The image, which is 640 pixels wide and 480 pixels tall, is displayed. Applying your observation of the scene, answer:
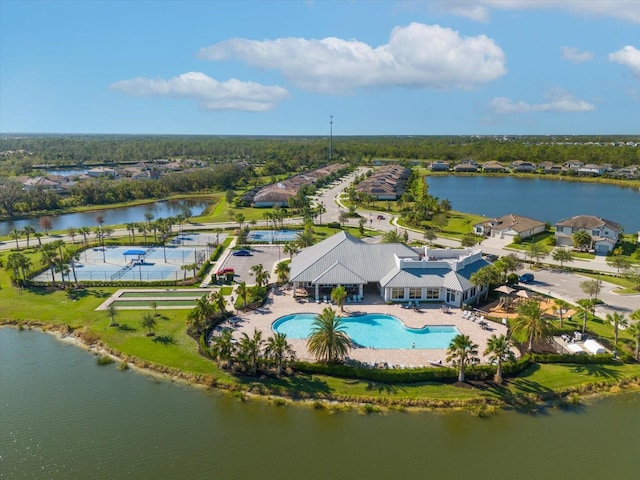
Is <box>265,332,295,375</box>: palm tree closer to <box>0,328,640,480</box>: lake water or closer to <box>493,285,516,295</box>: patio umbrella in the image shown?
<box>0,328,640,480</box>: lake water

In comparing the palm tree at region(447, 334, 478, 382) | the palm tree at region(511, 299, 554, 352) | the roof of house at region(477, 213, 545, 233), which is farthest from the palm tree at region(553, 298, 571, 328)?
the roof of house at region(477, 213, 545, 233)

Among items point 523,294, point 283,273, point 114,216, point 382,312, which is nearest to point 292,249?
point 283,273

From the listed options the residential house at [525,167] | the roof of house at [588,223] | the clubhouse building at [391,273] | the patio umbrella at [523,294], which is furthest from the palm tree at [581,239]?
the residential house at [525,167]

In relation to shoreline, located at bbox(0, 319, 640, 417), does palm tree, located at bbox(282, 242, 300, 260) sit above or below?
above

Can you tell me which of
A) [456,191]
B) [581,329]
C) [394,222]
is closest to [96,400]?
[581,329]

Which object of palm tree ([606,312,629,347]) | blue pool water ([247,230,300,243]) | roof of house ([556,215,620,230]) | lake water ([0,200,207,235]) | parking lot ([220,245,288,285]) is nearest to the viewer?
palm tree ([606,312,629,347])

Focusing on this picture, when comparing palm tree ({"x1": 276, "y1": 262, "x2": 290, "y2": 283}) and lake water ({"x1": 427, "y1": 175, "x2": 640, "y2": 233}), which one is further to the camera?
lake water ({"x1": 427, "y1": 175, "x2": 640, "y2": 233})
